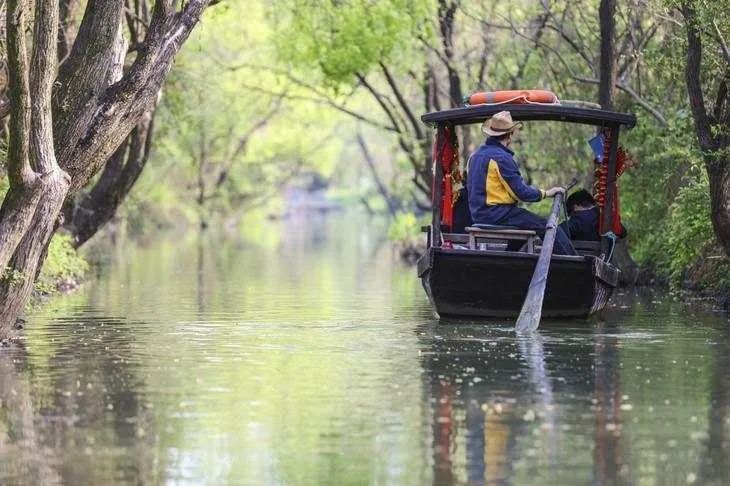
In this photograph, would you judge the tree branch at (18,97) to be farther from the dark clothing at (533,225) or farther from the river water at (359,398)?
the dark clothing at (533,225)

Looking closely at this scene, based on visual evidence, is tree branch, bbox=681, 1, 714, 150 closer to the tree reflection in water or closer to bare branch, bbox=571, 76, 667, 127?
bare branch, bbox=571, 76, 667, 127

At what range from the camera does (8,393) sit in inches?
513

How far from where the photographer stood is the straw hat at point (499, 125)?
1955 cm

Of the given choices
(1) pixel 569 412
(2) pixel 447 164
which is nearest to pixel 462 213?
(2) pixel 447 164

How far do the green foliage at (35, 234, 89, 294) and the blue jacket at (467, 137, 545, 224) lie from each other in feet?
23.9

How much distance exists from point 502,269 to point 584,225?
270cm

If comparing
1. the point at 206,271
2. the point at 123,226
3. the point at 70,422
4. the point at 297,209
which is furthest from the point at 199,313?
the point at 297,209

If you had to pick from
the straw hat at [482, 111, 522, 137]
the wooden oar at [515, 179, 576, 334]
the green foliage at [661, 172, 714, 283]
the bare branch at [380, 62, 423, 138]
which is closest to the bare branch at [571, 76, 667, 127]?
the green foliage at [661, 172, 714, 283]

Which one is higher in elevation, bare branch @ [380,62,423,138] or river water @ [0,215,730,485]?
bare branch @ [380,62,423,138]

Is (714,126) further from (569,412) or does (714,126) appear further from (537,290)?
(569,412)

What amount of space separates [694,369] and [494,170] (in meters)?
5.25

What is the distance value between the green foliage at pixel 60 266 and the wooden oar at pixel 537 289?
8.15m

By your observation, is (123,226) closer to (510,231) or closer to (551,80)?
(551,80)

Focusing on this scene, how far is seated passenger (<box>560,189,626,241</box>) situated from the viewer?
2142 centimetres
